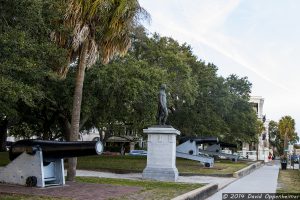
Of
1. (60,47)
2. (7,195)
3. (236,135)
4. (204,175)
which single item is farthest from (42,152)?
(236,135)

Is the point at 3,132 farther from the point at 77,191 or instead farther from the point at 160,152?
the point at 77,191

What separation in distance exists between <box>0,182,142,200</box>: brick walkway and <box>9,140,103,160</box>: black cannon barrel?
877mm

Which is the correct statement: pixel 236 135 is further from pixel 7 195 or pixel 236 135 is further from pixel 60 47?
pixel 7 195

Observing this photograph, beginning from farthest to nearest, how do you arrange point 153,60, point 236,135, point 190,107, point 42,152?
point 236,135, point 190,107, point 153,60, point 42,152

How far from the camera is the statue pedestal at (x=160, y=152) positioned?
18.5 metres

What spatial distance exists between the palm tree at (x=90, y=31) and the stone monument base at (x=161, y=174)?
389 cm

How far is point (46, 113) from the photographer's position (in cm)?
2906

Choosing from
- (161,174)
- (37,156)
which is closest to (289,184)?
(161,174)

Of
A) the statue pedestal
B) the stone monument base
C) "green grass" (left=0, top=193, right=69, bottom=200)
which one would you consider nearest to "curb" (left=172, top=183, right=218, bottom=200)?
"green grass" (left=0, top=193, right=69, bottom=200)

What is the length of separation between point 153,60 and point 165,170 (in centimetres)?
1392

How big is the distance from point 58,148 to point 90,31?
4962 mm

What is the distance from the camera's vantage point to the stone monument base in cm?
1823

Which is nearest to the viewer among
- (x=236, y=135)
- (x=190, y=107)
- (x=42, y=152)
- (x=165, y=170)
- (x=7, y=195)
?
(x=7, y=195)

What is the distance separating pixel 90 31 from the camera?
15984 millimetres
